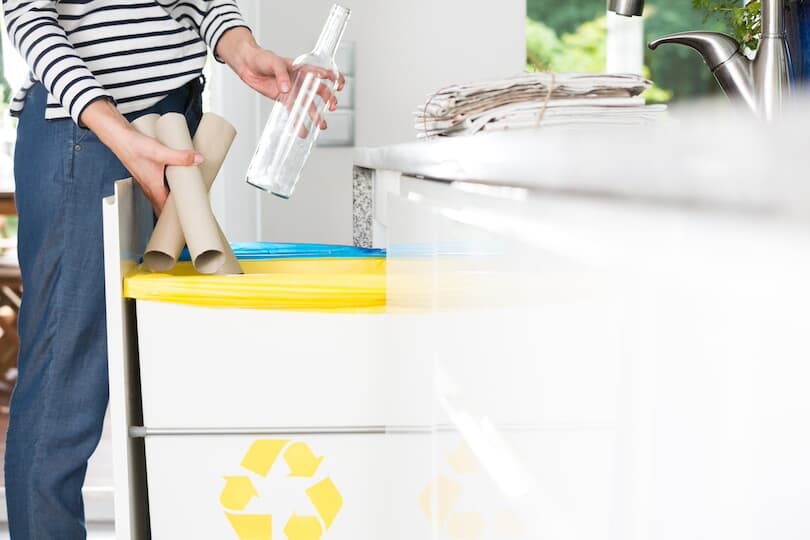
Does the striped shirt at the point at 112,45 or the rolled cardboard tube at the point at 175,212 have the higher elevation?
the striped shirt at the point at 112,45

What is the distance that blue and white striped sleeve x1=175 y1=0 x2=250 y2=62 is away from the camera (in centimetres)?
159

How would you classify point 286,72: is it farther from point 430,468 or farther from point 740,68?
point 430,468

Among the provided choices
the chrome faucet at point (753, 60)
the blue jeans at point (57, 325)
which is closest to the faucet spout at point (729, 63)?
the chrome faucet at point (753, 60)

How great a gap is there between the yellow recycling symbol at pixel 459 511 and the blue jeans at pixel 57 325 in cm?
64

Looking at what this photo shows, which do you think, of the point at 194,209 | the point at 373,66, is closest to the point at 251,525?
the point at 194,209

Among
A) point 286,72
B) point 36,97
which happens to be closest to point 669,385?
point 286,72

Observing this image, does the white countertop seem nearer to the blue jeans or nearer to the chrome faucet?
the chrome faucet

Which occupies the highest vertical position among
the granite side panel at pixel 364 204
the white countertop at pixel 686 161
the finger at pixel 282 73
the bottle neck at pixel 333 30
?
the bottle neck at pixel 333 30

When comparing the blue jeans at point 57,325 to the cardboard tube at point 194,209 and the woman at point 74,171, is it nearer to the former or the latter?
the woman at point 74,171

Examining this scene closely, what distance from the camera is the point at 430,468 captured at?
0.89 m

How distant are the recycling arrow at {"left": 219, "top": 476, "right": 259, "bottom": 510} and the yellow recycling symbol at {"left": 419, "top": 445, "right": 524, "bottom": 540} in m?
0.32

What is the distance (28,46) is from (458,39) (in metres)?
1.46

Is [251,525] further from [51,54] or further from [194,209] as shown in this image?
[51,54]

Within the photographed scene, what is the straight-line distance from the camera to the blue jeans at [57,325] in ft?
4.52
